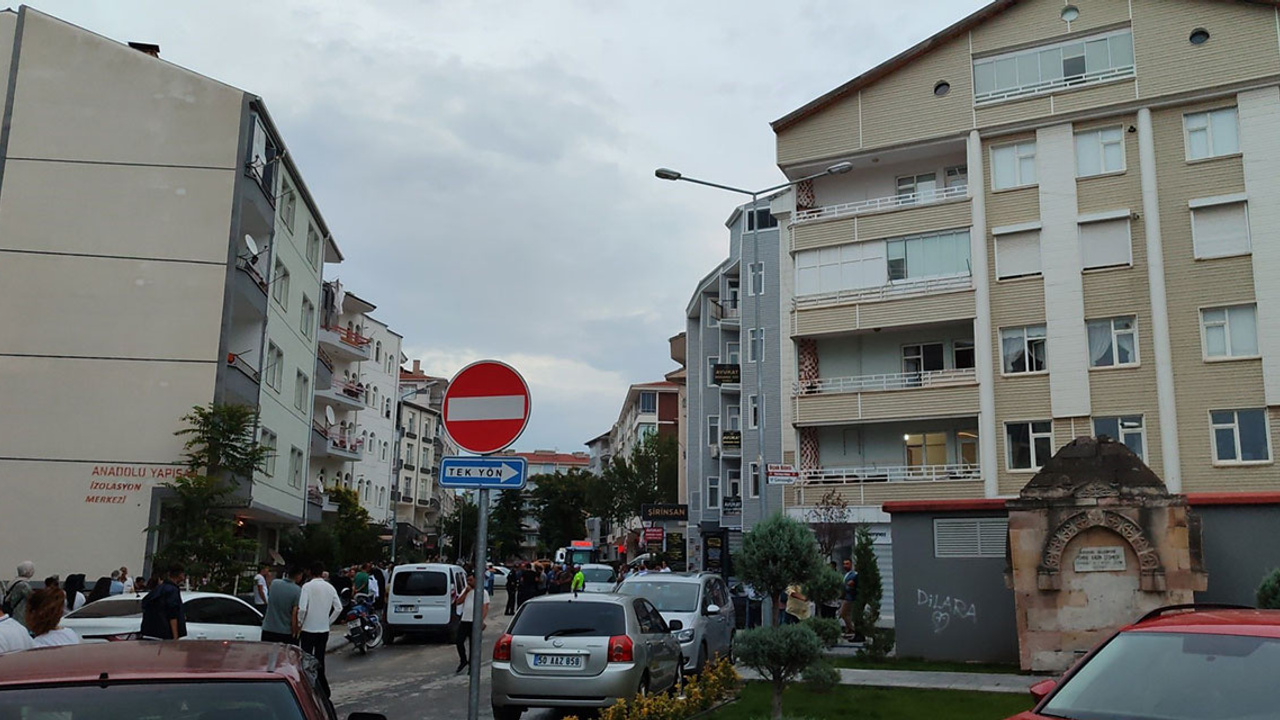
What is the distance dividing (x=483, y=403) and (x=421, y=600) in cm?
1937

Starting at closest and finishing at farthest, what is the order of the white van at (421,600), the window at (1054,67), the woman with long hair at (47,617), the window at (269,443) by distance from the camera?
the woman with long hair at (47,617) → the white van at (421,600) → the window at (269,443) → the window at (1054,67)

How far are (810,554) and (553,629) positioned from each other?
3.28m

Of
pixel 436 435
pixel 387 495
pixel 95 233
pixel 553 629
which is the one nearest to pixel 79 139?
pixel 95 233

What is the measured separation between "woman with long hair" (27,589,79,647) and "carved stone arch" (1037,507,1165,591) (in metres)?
15.3

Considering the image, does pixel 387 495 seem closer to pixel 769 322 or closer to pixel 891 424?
pixel 769 322

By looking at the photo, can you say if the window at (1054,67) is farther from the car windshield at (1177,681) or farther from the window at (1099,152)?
the car windshield at (1177,681)

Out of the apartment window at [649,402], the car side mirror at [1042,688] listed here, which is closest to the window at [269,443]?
the car side mirror at [1042,688]

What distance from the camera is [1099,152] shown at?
36312 millimetres

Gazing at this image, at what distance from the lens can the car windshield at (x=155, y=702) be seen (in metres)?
4.14

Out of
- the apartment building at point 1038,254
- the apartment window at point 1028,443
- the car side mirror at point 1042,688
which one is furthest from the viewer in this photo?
the apartment window at point 1028,443

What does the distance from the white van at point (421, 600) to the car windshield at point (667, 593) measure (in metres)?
8.65

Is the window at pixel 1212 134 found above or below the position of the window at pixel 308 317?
above

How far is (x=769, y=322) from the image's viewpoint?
163 feet

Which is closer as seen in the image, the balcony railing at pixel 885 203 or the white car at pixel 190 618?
the white car at pixel 190 618
